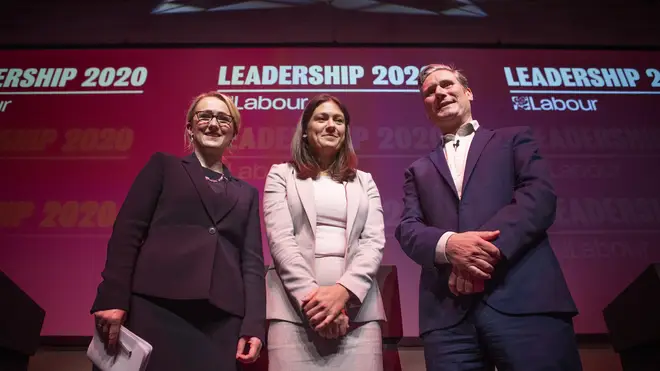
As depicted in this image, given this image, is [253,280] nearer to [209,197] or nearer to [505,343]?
[209,197]

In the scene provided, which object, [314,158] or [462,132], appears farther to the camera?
[314,158]

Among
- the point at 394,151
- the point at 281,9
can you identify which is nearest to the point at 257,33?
the point at 281,9

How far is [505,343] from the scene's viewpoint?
5.36 feet

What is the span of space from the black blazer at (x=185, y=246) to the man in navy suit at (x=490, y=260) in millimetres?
603

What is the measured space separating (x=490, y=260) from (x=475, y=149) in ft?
1.52

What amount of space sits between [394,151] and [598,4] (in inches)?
88.1

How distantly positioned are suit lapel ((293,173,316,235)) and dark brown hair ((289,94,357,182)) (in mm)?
37

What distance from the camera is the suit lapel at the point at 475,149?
1908 millimetres

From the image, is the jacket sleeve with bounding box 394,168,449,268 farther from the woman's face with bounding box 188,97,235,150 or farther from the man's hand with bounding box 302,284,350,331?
the woman's face with bounding box 188,97,235,150

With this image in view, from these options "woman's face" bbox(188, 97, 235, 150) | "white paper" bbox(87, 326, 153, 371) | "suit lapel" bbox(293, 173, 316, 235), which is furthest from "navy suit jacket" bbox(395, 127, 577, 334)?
"white paper" bbox(87, 326, 153, 371)

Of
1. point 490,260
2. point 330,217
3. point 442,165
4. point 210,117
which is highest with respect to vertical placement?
point 210,117

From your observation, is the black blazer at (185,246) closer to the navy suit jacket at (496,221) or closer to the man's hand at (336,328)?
the man's hand at (336,328)

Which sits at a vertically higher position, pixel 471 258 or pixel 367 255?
pixel 367 255

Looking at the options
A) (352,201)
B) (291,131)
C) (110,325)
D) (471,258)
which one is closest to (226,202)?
(352,201)
